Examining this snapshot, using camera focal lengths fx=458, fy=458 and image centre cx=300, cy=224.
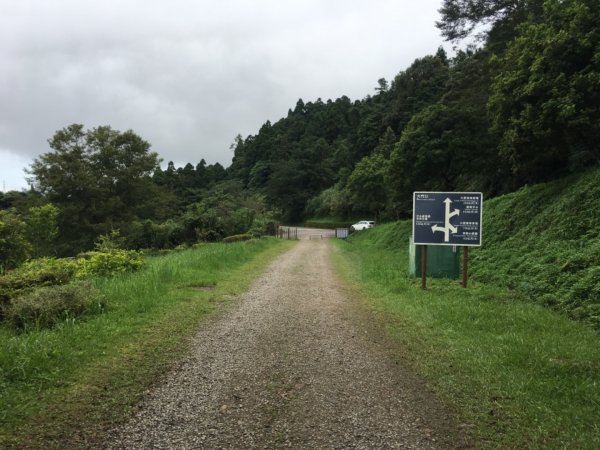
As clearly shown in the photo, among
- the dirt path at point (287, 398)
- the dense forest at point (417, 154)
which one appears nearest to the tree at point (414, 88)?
the dense forest at point (417, 154)

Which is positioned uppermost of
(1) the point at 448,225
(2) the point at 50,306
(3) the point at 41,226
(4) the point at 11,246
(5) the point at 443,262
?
(1) the point at 448,225

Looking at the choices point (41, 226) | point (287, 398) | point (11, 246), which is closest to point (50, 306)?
point (287, 398)

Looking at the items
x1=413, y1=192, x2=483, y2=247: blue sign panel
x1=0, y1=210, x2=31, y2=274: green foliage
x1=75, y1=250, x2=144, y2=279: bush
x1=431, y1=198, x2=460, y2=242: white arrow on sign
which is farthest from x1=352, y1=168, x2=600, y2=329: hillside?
x1=0, y1=210, x2=31, y2=274: green foliage

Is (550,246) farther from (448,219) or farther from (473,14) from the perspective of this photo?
(473,14)

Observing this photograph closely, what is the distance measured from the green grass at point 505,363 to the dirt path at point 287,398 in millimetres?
376

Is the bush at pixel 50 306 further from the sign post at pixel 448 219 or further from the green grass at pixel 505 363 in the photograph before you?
the sign post at pixel 448 219

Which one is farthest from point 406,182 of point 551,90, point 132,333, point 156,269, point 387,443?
point 387,443

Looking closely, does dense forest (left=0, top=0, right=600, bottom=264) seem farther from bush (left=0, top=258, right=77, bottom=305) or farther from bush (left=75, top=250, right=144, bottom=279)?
bush (left=0, top=258, right=77, bottom=305)

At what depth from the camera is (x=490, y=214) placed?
17.3 metres

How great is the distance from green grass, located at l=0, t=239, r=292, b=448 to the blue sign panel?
4964mm

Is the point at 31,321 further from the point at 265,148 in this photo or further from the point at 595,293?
the point at 265,148

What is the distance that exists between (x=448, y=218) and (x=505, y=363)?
233 inches

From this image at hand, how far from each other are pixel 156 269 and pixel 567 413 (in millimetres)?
9321

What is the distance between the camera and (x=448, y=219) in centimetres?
1065
